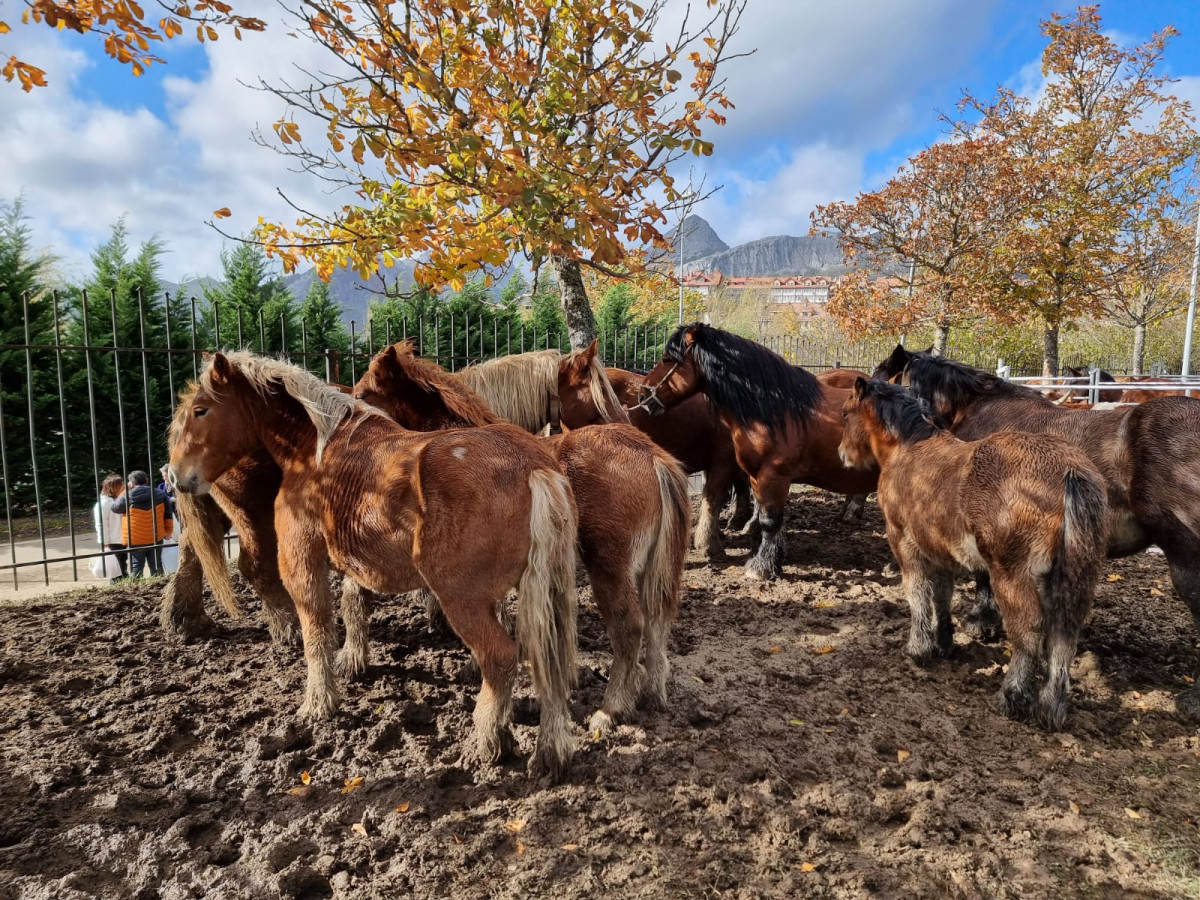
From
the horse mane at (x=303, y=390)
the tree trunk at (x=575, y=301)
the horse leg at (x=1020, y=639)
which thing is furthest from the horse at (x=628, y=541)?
the tree trunk at (x=575, y=301)

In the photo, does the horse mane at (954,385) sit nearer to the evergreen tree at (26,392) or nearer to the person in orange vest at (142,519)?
the person in orange vest at (142,519)

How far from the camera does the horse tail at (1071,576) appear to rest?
10.1 ft

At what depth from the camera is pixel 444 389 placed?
13.2 ft

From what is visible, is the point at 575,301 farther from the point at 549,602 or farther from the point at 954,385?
the point at 549,602

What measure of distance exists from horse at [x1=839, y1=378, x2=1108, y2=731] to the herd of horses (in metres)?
0.01

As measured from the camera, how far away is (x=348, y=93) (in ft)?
16.6

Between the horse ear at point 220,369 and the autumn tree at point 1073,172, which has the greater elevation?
the autumn tree at point 1073,172

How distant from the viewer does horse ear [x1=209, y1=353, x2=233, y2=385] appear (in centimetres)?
326

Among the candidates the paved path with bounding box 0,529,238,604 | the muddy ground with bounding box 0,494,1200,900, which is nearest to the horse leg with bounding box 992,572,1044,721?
the muddy ground with bounding box 0,494,1200,900

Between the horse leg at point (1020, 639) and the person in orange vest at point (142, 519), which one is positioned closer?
the horse leg at point (1020, 639)

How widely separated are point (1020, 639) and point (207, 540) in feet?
16.4

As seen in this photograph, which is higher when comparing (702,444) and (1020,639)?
(702,444)

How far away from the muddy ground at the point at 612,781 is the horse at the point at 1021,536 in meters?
0.35

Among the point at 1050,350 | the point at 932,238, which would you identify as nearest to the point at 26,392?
the point at 932,238
